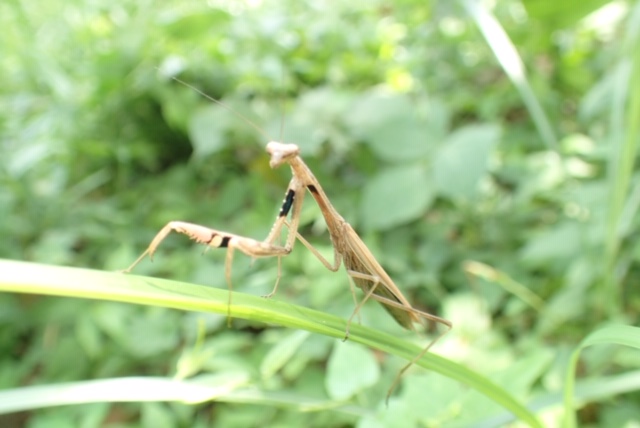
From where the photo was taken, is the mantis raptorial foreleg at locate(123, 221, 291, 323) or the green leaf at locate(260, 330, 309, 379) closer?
the mantis raptorial foreleg at locate(123, 221, 291, 323)

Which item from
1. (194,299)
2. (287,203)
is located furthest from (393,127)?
(194,299)

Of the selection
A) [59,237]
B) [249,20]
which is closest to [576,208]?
[249,20]

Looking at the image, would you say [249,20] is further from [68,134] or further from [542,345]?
[542,345]

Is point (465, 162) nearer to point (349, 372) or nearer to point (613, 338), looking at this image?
point (349, 372)

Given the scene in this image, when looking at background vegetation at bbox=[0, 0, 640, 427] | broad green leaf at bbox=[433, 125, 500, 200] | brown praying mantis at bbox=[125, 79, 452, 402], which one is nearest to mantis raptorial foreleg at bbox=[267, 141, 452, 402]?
brown praying mantis at bbox=[125, 79, 452, 402]

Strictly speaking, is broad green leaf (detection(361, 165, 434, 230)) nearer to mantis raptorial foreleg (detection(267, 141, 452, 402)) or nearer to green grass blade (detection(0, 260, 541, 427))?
mantis raptorial foreleg (detection(267, 141, 452, 402))

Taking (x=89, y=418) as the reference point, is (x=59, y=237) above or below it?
above

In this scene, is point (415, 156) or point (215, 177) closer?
point (415, 156)
